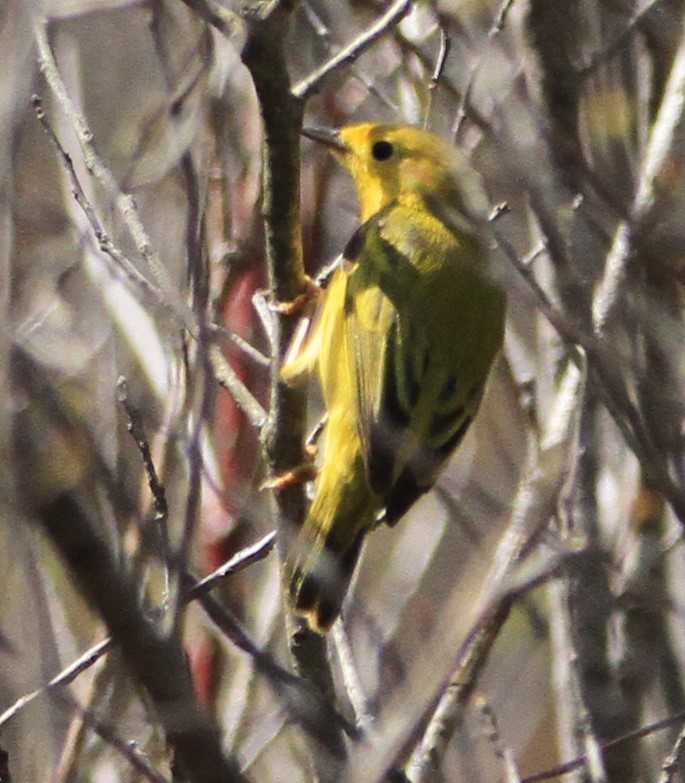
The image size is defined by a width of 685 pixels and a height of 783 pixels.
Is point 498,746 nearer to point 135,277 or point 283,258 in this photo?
point 283,258

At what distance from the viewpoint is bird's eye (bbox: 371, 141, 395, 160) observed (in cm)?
412

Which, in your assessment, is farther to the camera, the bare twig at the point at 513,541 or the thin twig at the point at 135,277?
the thin twig at the point at 135,277

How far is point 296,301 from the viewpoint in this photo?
305 centimetres

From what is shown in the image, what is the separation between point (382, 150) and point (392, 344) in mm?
692

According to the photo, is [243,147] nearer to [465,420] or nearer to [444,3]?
[444,3]

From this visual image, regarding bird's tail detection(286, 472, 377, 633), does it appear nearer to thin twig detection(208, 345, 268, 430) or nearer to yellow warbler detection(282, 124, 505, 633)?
yellow warbler detection(282, 124, 505, 633)

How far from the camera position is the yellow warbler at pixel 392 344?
11.4 feet

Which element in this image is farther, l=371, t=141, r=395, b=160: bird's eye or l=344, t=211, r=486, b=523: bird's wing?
l=371, t=141, r=395, b=160: bird's eye

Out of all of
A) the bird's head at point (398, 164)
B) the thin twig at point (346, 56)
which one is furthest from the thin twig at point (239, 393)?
the bird's head at point (398, 164)

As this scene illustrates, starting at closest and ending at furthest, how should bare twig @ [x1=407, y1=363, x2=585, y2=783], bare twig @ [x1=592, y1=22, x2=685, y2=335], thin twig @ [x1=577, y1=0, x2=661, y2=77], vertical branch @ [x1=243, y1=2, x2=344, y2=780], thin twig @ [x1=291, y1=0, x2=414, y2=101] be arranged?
bare twig @ [x1=407, y1=363, x2=585, y2=783], vertical branch @ [x1=243, y1=2, x2=344, y2=780], thin twig @ [x1=291, y1=0, x2=414, y2=101], bare twig @ [x1=592, y1=22, x2=685, y2=335], thin twig @ [x1=577, y1=0, x2=661, y2=77]

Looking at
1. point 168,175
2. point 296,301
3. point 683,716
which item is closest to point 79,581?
point 296,301

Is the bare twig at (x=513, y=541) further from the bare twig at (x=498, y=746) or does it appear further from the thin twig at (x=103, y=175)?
the thin twig at (x=103, y=175)

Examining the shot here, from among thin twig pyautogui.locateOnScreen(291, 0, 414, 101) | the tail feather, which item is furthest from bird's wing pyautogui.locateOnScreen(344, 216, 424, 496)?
thin twig pyautogui.locateOnScreen(291, 0, 414, 101)

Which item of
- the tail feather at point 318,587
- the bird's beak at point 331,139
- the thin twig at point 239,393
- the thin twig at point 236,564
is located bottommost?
the tail feather at point 318,587
